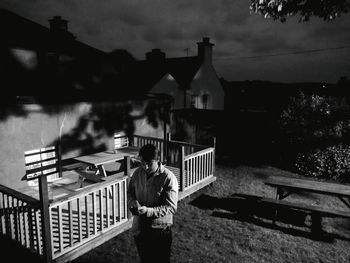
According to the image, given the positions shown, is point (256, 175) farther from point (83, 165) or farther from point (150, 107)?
point (83, 165)

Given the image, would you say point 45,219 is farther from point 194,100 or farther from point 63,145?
point 194,100

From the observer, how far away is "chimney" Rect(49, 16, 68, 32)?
16594mm

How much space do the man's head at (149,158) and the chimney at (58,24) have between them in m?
16.2

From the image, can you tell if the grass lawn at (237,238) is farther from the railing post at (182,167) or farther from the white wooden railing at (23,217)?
the white wooden railing at (23,217)

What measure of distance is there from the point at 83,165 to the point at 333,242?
6.90m

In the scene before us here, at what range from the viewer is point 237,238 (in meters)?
5.90

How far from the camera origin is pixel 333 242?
19.1ft

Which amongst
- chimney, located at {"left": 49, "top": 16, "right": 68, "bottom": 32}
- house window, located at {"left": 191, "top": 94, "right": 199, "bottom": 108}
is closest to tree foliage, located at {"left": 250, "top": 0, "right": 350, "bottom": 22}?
chimney, located at {"left": 49, "top": 16, "right": 68, "bottom": 32}

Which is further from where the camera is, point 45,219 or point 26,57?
point 26,57

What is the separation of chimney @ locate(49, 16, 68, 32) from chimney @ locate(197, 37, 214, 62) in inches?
616

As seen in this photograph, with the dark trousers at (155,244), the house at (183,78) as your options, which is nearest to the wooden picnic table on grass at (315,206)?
the dark trousers at (155,244)

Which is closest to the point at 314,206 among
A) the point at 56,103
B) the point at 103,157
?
the point at 103,157

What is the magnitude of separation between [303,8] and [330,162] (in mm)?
6426

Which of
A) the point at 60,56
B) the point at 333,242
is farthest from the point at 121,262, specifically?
the point at 60,56
